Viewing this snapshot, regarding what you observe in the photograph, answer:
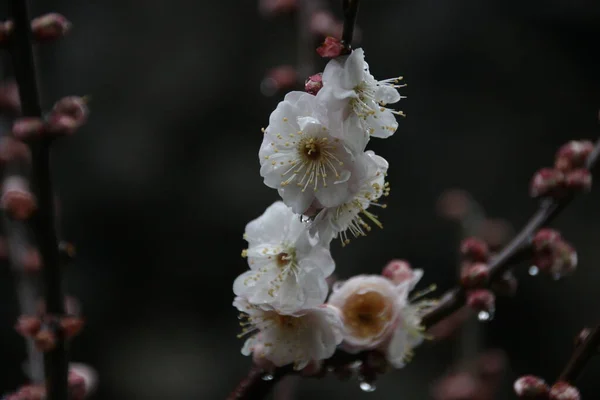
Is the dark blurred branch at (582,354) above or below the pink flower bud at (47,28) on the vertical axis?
below

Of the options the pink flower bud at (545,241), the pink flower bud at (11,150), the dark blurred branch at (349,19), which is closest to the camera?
the dark blurred branch at (349,19)

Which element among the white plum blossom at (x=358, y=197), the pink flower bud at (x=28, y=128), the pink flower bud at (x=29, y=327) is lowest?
the pink flower bud at (x=29, y=327)

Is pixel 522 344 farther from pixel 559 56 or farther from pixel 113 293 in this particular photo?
pixel 113 293

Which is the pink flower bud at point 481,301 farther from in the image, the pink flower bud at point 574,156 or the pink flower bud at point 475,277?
the pink flower bud at point 574,156

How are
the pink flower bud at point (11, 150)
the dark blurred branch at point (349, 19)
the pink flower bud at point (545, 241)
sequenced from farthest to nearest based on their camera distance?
the pink flower bud at point (11, 150), the pink flower bud at point (545, 241), the dark blurred branch at point (349, 19)

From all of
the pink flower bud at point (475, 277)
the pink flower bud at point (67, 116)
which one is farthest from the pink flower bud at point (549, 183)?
the pink flower bud at point (67, 116)

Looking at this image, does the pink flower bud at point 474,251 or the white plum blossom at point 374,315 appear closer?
the white plum blossom at point 374,315

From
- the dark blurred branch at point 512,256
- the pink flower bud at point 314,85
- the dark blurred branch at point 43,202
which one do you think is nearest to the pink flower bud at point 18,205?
the dark blurred branch at point 43,202

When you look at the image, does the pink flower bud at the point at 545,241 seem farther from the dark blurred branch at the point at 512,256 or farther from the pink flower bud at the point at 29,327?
the pink flower bud at the point at 29,327
